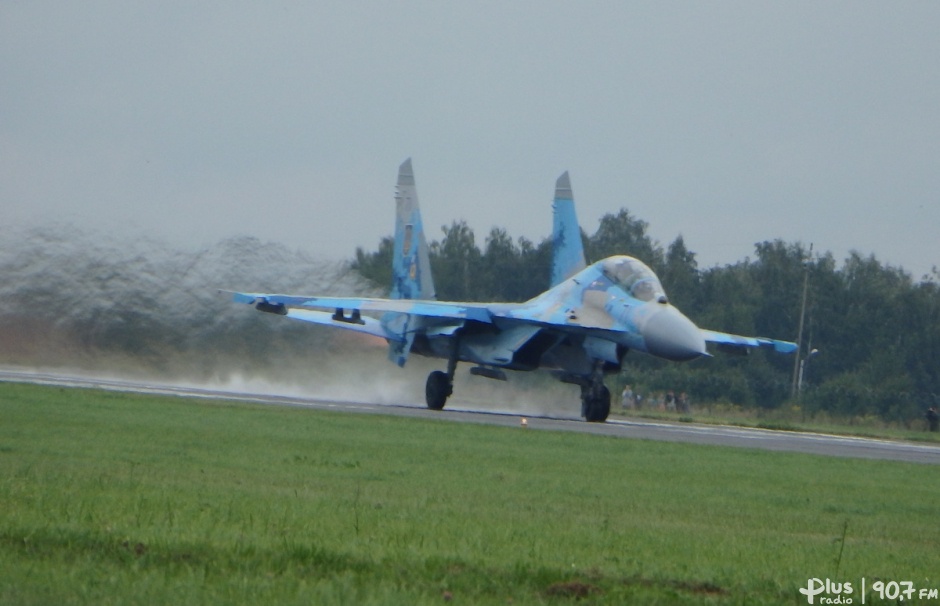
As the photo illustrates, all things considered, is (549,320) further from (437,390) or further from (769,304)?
(769,304)

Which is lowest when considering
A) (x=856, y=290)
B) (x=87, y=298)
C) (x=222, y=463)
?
(x=222, y=463)

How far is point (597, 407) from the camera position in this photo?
2833cm

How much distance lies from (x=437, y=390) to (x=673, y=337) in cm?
767

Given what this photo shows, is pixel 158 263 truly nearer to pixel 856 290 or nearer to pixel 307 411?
pixel 307 411

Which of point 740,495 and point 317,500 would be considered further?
point 740,495

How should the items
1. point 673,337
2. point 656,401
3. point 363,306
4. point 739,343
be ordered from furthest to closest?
point 656,401
point 739,343
point 363,306
point 673,337

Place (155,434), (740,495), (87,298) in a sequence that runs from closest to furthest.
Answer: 1. (740,495)
2. (155,434)
3. (87,298)

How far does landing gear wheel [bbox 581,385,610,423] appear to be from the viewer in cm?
2833

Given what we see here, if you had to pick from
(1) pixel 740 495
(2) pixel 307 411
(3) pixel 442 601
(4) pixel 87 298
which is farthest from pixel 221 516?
(4) pixel 87 298

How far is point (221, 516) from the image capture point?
8570mm

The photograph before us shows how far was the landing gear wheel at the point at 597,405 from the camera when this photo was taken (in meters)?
28.3

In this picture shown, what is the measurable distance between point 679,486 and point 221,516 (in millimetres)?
6396

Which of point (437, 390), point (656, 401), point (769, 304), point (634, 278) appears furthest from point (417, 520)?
point (769, 304)

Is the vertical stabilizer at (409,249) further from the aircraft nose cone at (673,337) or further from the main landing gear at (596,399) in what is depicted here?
the aircraft nose cone at (673,337)
